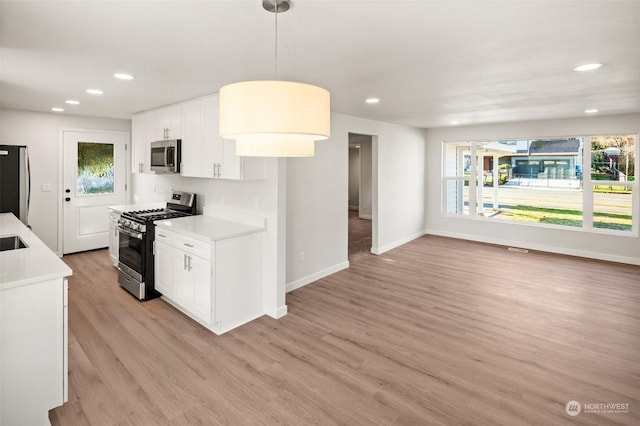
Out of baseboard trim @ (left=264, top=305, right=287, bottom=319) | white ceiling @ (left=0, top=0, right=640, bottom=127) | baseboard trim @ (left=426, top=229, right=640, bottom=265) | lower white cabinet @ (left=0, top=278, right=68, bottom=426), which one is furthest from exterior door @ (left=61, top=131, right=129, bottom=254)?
baseboard trim @ (left=426, top=229, right=640, bottom=265)

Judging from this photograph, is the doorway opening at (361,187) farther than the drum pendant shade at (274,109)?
Yes

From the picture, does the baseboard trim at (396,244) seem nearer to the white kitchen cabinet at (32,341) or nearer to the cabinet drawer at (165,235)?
the cabinet drawer at (165,235)

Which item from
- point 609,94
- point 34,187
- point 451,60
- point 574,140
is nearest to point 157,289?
point 34,187

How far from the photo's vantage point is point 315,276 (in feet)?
15.7

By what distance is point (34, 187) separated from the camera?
5551 mm

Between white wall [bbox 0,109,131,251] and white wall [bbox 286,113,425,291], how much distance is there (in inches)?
166

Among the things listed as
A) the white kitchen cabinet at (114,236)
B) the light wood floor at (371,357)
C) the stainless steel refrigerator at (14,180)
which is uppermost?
the stainless steel refrigerator at (14,180)

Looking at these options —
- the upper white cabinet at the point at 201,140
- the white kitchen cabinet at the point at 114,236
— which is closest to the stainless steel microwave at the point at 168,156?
the upper white cabinet at the point at 201,140

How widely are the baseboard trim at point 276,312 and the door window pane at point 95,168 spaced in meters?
4.49

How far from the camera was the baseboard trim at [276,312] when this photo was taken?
3.66 meters

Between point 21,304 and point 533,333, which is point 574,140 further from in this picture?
point 21,304

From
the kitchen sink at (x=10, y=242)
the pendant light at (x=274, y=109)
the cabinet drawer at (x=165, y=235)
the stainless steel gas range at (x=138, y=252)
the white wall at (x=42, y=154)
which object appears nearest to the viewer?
the pendant light at (x=274, y=109)

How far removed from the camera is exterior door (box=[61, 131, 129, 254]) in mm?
5887

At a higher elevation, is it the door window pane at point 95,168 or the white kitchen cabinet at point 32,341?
the door window pane at point 95,168
